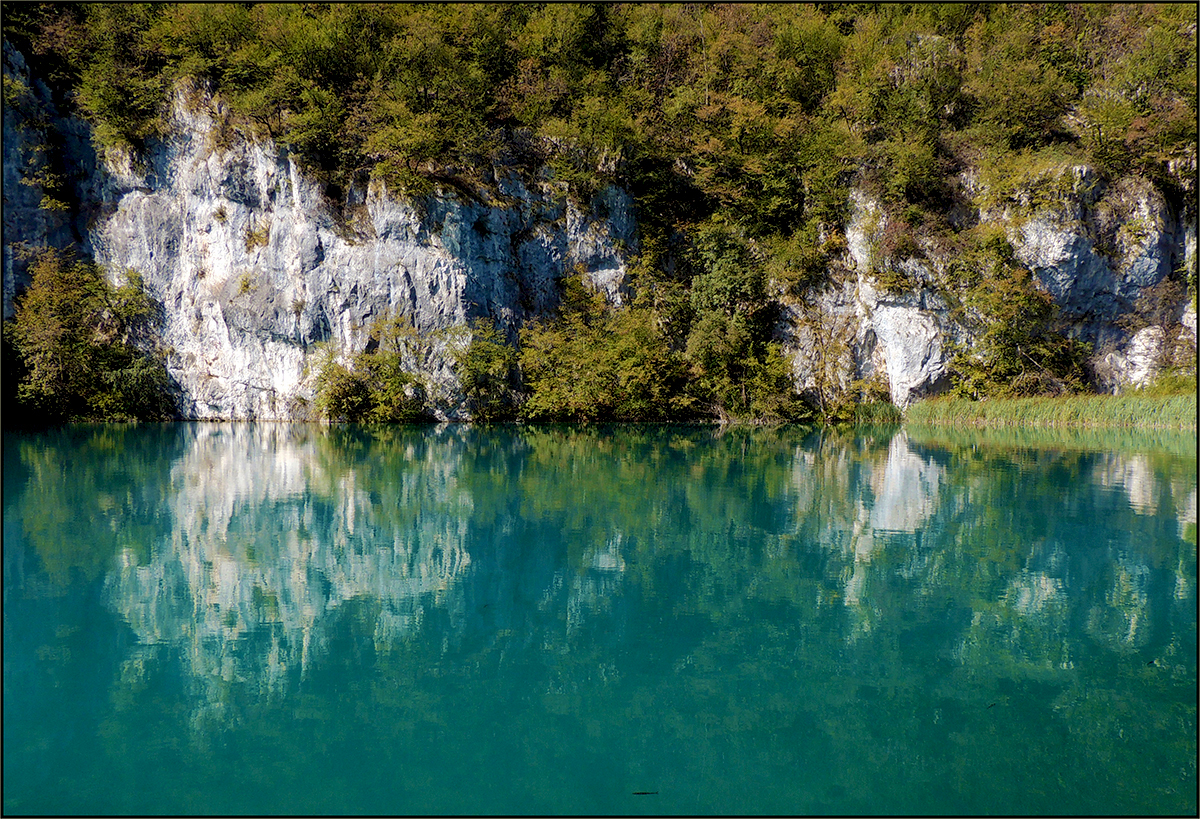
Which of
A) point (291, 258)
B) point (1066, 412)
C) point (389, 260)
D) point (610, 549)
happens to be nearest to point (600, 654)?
point (610, 549)

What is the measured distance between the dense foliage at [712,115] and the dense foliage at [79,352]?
6.63 m

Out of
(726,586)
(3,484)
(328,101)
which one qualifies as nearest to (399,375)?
(328,101)

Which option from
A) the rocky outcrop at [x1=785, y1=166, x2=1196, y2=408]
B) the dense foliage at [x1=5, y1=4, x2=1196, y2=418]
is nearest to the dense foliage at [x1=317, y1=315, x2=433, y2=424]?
the dense foliage at [x1=5, y1=4, x2=1196, y2=418]

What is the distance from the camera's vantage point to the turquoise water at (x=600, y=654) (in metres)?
3.51

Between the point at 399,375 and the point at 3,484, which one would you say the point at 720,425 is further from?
the point at 3,484

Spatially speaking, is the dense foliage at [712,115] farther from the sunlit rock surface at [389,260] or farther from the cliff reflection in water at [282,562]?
the cliff reflection in water at [282,562]

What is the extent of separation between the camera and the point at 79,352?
88.8ft

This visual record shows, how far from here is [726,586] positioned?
257 inches

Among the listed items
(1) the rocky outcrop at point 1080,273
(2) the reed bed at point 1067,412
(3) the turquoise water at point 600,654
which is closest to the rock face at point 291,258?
(1) the rocky outcrop at point 1080,273

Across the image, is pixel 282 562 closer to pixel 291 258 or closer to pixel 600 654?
pixel 600 654

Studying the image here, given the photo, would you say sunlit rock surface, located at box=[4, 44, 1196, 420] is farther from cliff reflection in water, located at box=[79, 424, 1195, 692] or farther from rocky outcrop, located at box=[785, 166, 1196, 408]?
cliff reflection in water, located at box=[79, 424, 1195, 692]

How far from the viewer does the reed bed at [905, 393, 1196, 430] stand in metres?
21.0

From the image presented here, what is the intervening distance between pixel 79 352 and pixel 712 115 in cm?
2783

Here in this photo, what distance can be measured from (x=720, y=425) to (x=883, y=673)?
75.8 feet
